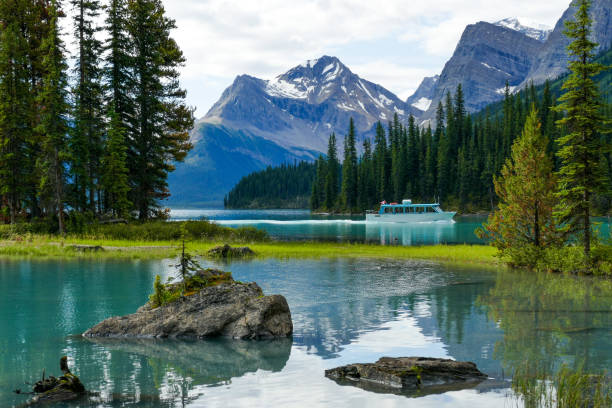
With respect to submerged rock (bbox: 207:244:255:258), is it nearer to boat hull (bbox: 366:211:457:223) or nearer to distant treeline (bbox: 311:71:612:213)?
boat hull (bbox: 366:211:457:223)

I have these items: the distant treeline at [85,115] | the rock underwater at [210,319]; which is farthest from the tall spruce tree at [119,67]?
the rock underwater at [210,319]

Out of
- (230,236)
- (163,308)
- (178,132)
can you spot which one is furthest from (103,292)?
(178,132)

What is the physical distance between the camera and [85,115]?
48.2m

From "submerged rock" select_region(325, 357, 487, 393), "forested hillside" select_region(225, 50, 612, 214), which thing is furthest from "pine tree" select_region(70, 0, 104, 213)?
"forested hillside" select_region(225, 50, 612, 214)

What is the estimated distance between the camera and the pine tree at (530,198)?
30.2 meters

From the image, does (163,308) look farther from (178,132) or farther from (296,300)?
(178,132)

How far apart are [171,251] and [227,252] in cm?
483

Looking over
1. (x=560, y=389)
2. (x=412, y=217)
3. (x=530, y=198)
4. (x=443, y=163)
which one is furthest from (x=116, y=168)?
(x=443, y=163)

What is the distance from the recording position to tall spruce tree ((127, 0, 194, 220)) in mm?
51688

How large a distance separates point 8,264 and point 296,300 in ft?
68.1

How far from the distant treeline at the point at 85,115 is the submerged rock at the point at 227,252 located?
16.4m

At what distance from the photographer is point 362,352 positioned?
1352 centimetres

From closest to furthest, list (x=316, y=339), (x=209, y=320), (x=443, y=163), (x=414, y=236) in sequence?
(x=316, y=339) → (x=209, y=320) → (x=414, y=236) → (x=443, y=163)

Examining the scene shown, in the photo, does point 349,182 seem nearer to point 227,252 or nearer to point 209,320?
point 227,252
